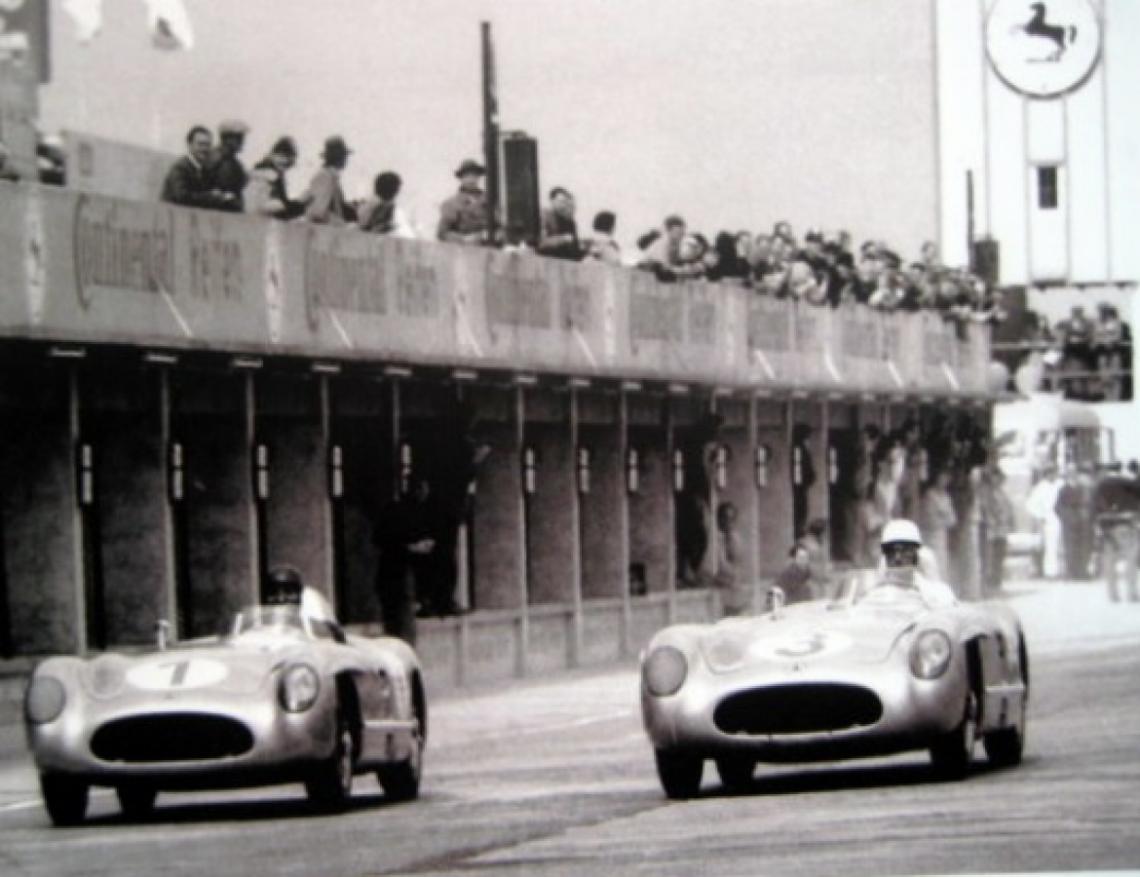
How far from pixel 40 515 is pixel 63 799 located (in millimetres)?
5270

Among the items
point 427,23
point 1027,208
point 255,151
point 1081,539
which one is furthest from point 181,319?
point 1081,539

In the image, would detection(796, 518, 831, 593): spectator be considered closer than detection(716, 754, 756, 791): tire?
No

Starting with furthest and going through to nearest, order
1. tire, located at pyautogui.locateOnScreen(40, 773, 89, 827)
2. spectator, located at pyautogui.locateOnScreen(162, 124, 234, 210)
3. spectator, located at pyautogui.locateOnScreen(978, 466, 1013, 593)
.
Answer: spectator, located at pyautogui.locateOnScreen(978, 466, 1013, 593) → spectator, located at pyautogui.locateOnScreen(162, 124, 234, 210) → tire, located at pyautogui.locateOnScreen(40, 773, 89, 827)

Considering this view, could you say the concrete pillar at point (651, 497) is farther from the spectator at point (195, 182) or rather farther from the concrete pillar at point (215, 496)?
the spectator at point (195, 182)

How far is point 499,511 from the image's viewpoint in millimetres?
25344

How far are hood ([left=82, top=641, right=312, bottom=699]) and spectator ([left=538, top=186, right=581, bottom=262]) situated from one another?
9467mm

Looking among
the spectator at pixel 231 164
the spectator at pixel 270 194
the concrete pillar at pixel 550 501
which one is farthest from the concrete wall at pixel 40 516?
the concrete pillar at pixel 550 501

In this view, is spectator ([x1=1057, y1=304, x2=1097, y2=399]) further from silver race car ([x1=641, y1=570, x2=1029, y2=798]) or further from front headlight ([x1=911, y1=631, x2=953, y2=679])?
front headlight ([x1=911, y1=631, x2=953, y2=679])

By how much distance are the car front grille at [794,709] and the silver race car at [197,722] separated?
4.44 ft

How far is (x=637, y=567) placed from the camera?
84.6ft

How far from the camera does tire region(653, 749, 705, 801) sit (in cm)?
1434

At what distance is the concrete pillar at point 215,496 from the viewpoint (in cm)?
2066

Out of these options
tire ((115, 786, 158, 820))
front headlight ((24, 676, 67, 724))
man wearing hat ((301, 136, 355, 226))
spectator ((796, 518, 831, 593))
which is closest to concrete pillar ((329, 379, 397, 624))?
man wearing hat ((301, 136, 355, 226))

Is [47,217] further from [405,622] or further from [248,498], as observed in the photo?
[405,622]
